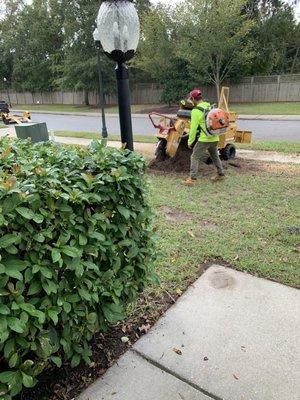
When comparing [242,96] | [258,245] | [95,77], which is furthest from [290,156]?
[95,77]

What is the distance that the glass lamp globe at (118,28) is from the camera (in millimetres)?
3451

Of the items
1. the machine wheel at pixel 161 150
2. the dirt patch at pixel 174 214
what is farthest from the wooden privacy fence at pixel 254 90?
the dirt patch at pixel 174 214

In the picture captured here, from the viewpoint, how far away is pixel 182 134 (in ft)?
26.3

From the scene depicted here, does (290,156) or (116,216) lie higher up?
(116,216)

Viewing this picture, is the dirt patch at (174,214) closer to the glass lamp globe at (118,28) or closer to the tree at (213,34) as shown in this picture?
the glass lamp globe at (118,28)

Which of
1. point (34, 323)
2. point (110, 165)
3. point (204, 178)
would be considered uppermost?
point (110, 165)

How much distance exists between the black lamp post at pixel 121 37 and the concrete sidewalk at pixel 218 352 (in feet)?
5.64

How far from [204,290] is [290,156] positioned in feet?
22.7

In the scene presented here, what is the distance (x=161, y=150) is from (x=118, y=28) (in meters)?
5.11

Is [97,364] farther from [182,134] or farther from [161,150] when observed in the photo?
[161,150]

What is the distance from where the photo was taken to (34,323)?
197cm

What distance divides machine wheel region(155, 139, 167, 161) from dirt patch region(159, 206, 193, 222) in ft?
9.46

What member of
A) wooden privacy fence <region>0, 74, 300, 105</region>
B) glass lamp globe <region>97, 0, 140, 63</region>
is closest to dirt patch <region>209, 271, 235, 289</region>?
glass lamp globe <region>97, 0, 140, 63</region>

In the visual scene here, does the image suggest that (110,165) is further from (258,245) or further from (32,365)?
(258,245)
